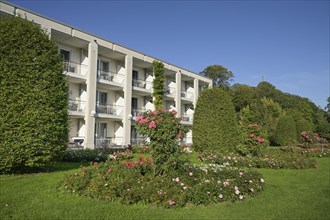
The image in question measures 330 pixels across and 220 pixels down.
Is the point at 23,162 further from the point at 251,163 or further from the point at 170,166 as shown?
the point at 251,163

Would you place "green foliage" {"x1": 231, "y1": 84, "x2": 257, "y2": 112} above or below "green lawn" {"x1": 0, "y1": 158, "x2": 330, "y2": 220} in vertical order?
above

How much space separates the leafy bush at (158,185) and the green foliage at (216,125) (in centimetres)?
779

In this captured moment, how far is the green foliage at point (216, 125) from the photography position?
15750mm

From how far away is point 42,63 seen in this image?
8.62m

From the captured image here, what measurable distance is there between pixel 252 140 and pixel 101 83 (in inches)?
534

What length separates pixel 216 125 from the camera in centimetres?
1588

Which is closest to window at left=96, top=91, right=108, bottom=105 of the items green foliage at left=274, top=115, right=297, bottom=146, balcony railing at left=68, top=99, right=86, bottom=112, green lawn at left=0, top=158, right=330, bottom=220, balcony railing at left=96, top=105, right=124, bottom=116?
balcony railing at left=96, top=105, right=124, bottom=116

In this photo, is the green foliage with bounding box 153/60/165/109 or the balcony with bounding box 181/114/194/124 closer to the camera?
the green foliage with bounding box 153/60/165/109

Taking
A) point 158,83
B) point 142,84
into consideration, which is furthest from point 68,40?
point 158,83

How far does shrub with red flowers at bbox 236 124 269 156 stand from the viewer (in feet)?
50.2

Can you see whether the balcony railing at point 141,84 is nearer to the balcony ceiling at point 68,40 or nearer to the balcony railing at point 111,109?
the balcony railing at point 111,109

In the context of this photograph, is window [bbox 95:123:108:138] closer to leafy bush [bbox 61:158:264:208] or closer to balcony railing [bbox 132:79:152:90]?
balcony railing [bbox 132:79:152:90]

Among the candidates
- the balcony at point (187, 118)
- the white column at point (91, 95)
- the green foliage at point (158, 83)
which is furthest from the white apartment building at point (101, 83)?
the balcony at point (187, 118)

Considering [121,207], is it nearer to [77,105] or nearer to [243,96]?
[77,105]
